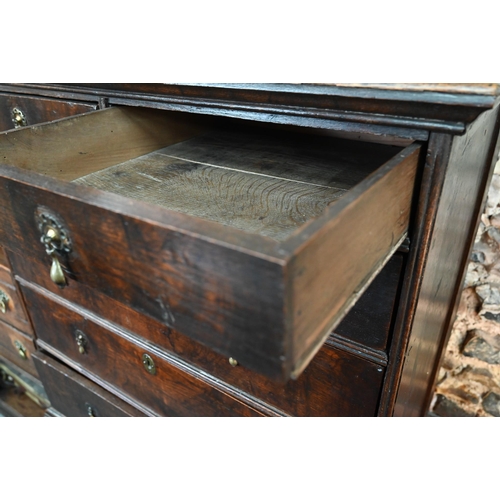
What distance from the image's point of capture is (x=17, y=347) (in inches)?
53.3

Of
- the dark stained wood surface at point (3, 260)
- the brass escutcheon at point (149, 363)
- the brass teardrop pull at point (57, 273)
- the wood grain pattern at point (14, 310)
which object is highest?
the brass teardrop pull at point (57, 273)

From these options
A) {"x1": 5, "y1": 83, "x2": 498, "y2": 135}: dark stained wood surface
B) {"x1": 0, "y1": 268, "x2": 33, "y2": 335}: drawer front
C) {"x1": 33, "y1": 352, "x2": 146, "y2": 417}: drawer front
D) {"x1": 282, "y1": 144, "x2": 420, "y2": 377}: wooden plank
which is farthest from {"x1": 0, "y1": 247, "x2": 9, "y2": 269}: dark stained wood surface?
{"x1": 282, "y1": 144, "x2": 420, "y2": 377}: wooden plank

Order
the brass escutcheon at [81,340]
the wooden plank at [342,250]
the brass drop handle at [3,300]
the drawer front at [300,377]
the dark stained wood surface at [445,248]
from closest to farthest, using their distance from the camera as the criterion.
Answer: the wooden plank at [342,250] → the dark stained wood surface at [445,248] → the drawer front at [300,377] → the brass escutcheon at [81,340] → the brass drop handle at [3,300]

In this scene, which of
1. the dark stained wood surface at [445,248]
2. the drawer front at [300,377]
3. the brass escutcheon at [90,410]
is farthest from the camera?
the brass escutcheon at [90,410]

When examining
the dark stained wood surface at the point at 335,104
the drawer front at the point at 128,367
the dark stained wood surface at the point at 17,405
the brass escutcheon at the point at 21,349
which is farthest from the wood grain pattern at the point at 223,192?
the dark stained wood surface at the point at 17,405

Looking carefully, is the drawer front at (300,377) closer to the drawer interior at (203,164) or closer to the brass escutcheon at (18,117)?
the drawer interior at (203,164)

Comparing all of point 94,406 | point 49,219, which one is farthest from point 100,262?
point 94,406

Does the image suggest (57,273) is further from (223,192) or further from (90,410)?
(90,410)

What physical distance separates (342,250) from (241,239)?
4.4 inches

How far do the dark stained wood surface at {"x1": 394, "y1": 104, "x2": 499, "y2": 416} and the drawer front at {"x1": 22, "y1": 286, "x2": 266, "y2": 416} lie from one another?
338 millimetres

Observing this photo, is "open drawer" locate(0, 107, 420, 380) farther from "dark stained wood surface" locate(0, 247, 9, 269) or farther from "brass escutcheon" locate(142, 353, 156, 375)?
"dark stained wood surface" locate(0, 247, 9, 269)

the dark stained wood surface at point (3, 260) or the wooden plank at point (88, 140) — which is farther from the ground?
the wooden plank at point (88, 140)

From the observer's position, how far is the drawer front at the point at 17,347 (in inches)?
51.1

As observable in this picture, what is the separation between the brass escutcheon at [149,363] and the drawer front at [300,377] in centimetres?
5
